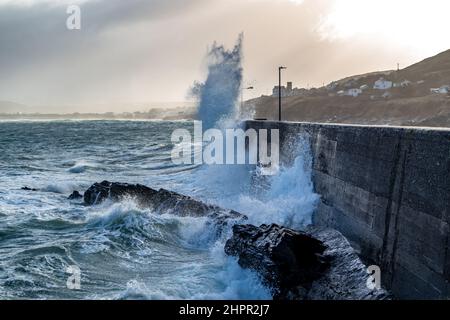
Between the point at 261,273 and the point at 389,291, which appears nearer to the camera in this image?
the point at 389,291

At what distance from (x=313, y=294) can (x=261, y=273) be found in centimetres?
97

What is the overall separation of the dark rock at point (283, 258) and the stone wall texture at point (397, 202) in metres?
0.94

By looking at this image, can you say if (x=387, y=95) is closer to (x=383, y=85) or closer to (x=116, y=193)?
(x=383, y=85)

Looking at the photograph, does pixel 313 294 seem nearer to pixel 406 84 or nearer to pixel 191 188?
pixel 191 188

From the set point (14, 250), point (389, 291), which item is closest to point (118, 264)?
point (14, 250)

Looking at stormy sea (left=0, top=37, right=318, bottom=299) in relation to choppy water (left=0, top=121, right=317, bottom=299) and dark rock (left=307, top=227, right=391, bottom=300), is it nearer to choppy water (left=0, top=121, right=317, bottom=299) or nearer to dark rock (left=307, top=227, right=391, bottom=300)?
choppy water (left=0, top=121, right=317, bottom=299)

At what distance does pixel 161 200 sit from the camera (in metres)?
12.7

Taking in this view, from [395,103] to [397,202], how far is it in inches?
2341

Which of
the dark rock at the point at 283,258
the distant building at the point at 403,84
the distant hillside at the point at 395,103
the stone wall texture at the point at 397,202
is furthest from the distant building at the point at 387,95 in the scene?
the dark rock at the point at 283,258

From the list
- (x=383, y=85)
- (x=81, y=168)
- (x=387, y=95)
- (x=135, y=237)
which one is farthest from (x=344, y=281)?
(x=383, y=85)

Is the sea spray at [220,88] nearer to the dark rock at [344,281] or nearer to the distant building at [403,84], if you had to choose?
the dark rock at [344,281]

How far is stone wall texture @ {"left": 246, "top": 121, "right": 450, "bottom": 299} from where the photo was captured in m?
5.59

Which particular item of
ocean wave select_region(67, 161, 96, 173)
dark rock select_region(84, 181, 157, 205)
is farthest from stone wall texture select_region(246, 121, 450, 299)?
ocean wave select_region(67, 161, 96, 173)

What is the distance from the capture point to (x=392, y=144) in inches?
285
